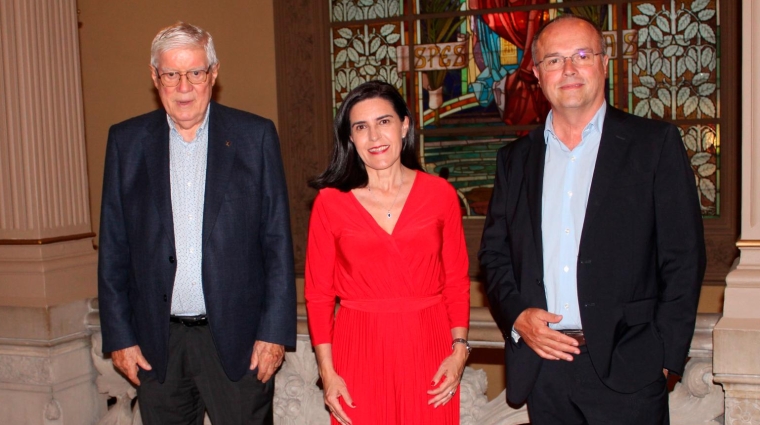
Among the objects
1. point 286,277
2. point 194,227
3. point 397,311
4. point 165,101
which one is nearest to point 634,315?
point 397,311

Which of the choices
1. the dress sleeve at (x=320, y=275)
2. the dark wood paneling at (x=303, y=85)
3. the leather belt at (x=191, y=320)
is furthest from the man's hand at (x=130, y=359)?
the dark wood paneling at (x=303, y=85)

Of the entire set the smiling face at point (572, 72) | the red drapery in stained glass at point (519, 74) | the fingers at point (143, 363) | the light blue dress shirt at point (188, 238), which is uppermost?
the red drapery in stained glass at point (519, 74)

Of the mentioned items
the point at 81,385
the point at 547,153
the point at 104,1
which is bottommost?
the point at 81,385

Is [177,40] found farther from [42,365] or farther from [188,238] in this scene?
[42,365]

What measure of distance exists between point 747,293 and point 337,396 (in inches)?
54.6

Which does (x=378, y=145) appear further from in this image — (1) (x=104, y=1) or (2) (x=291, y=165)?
(1) (x=104, y=1)

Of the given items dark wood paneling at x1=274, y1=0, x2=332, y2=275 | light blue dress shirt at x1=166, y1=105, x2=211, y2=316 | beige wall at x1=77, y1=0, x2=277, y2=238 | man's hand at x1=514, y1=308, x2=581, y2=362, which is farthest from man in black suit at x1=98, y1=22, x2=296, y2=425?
beige wall at x1=77, y1=0, x2=277, y2=238

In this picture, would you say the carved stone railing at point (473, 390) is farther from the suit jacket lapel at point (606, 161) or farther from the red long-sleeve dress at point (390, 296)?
the suit jacket lapel at point (606, 161)

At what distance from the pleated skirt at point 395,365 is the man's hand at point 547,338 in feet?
1.05

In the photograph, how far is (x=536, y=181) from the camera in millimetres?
2439

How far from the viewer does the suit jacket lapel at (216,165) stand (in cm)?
263

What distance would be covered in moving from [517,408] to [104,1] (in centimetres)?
647

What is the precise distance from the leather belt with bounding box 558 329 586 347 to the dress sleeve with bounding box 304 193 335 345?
73 cm

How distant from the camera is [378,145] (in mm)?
2520
